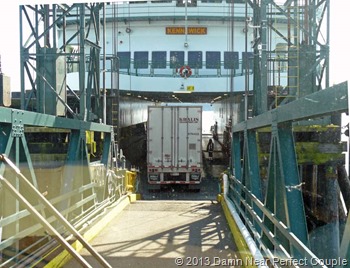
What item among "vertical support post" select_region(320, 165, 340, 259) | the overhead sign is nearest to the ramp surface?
"vertical support post" select_region(320, 165, 340, 259)

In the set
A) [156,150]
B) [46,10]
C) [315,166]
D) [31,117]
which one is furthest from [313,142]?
[156,150]

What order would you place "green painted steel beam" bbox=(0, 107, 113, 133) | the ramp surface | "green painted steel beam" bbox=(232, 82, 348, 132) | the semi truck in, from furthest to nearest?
1. the semi truck
2. the ramp surface
3. "green painted steel beam" bbox=(0, 107, 113, 133)
4. "green painted steel beam" bbox=(232, 82, 348, 132)

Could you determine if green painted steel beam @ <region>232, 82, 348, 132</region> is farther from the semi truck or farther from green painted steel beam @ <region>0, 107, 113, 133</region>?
the semi truck

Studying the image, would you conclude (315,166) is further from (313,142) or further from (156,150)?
(156,150)

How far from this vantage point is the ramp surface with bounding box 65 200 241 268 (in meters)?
4.72

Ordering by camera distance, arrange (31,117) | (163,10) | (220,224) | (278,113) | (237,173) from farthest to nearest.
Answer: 1. (163,10)
2. (237,173)
3. (220,224)
4. (31,117)
5. (278,113)

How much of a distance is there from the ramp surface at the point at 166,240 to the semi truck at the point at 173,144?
5911 mm

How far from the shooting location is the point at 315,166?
Answer: 820cm

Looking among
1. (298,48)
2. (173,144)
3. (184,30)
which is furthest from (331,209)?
(184,30)

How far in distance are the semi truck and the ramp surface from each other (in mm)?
5911

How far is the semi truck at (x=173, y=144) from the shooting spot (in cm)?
1426

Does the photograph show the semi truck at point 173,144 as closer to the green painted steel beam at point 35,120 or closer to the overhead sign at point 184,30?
the overhead sign at point 184,30

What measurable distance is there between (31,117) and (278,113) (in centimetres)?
223

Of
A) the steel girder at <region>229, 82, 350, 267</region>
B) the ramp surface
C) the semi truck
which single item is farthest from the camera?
the semi truck
